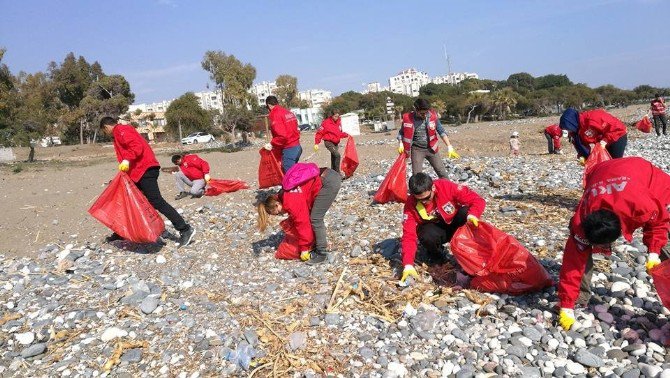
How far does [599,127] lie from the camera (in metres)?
5.44

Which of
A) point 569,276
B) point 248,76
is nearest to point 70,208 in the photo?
point 569,276

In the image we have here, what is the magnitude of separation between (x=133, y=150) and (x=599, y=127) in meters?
5.22

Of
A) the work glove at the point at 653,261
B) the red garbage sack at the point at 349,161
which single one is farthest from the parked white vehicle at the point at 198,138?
the work glove at the point at 653,261

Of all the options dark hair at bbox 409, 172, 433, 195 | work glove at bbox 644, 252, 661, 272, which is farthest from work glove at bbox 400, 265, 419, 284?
work glove at bbox 644, 252, 661, 272

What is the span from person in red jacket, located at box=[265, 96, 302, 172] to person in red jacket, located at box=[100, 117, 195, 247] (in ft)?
6.62

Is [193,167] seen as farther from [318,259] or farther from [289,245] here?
[318,259]

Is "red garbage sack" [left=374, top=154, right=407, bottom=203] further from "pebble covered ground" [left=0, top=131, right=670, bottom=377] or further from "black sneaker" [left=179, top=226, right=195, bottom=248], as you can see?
"black sneaker" [left=179, top=226, right=195, bottom=248]

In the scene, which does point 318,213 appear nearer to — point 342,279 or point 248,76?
point 342,279

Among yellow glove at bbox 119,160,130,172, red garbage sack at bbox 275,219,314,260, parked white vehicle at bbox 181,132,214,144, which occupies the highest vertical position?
parked white vehicle at bbox 181,132,214,144

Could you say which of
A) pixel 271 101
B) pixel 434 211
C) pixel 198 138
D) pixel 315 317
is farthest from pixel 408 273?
A: pixel 198 138

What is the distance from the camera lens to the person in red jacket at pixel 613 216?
2.70 metres

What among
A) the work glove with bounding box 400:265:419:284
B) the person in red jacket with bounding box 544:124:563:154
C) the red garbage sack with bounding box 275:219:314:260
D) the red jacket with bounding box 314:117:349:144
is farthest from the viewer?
the person in red jacket with bounding box 544:124:563:154

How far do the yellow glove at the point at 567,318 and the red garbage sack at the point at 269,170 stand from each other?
5.20 m

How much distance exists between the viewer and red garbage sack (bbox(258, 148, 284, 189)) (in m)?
7.68
